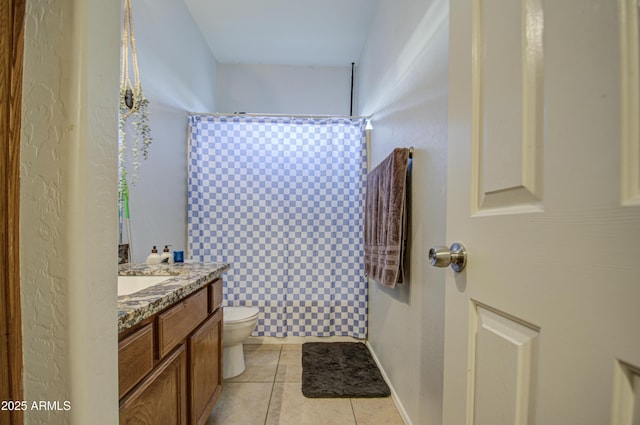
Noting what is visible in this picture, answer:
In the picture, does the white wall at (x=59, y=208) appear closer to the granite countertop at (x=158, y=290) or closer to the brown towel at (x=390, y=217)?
the granite countertop at (x=158, y=290)

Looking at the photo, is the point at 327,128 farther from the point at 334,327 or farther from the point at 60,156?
the point at 60,156

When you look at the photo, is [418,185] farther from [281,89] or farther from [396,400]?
[281,89]

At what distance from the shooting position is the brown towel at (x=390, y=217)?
1452 mm

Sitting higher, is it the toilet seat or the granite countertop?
the granite countertop

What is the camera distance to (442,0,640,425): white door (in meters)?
0.30

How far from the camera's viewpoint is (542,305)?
1.30 ft

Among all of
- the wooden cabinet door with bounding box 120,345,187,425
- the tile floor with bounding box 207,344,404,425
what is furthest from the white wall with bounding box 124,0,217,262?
the tile floor with bounding box 207,344,404,425

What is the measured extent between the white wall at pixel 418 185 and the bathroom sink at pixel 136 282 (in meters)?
1.15

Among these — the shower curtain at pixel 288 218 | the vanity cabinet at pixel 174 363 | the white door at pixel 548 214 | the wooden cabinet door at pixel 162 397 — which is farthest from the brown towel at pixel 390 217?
the wooden cabinet door at pixel 162 397

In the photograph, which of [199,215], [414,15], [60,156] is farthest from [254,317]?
[414,15]

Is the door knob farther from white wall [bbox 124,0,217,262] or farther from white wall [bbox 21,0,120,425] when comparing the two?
white wall [bbox 124,0,217,262]

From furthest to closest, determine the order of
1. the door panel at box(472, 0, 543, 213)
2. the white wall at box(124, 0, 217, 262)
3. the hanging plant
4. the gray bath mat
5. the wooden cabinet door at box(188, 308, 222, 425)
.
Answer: the gray bath mat → the white wall at box(124, 0, 217, 262) → the hanging plant → the wooden cabinet door at box(188, 308, 222, 425) → the door panel at box(472, 0, 543, 213)

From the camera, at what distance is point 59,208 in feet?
1.44

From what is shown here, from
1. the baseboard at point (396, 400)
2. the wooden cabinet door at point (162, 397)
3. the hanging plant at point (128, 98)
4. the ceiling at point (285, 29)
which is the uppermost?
the ceiling at point (285, 29)
